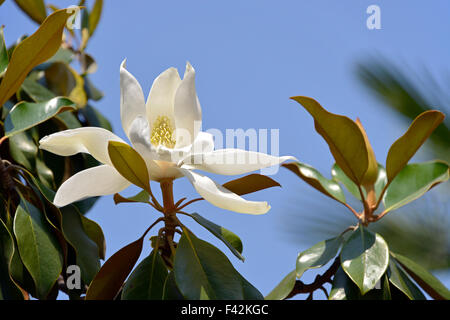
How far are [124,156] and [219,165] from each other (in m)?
0.15

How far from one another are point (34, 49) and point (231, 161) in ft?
1.43

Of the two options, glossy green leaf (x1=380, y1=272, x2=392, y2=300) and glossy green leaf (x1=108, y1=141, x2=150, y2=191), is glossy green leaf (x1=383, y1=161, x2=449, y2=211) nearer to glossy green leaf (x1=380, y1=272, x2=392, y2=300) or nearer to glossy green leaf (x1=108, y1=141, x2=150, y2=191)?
glossy green leaf (x1=380, y1=272, x2=392, y2=300)

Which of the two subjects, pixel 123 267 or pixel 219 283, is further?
pixel 123 267

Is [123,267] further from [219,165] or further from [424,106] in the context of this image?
[424,106]

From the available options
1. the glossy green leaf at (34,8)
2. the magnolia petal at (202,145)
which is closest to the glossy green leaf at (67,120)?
the glossy green leaf at (34,8)

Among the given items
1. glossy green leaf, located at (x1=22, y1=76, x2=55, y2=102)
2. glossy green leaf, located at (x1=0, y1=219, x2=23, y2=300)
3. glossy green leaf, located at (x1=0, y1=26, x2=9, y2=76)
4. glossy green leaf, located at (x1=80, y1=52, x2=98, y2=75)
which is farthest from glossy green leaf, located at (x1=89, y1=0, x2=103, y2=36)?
glossy green leaf, located at (x1=0, y1=219, x2=23, y2=300)

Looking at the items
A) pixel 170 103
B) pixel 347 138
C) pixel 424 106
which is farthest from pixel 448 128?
pixel 170 103

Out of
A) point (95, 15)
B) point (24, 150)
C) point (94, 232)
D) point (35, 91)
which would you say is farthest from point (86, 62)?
point (94, 232)

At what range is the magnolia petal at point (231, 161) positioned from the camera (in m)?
0.79

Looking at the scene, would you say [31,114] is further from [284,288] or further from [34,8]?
[34,8]

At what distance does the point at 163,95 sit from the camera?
0.90 meters

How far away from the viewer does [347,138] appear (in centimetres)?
106

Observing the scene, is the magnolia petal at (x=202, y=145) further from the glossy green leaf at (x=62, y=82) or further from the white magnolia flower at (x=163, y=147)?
the glossy green leaf at (x=62, y=82)
